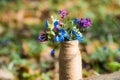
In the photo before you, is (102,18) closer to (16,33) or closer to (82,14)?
(82,14)

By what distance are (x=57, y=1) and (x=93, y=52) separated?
264cm

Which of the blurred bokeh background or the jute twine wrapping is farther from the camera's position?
the blurred bokeh background

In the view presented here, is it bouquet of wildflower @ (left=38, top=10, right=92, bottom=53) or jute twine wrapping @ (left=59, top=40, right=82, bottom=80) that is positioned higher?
bouquet of wildflower @ (left=38, top=10, right=92, bottom=53)

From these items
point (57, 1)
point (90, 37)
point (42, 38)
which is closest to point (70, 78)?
point (42, 38)

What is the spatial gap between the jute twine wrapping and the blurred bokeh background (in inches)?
33.5

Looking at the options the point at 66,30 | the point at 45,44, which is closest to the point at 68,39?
the point at 66,30

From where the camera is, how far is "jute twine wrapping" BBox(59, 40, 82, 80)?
3562 mm

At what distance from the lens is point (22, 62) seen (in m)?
5.37

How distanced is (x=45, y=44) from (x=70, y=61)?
6.84 feet

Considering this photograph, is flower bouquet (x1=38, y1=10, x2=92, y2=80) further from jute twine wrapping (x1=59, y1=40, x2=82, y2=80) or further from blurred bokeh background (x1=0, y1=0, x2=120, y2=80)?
blurred bokeh background (x1=0, y1=0, x2=120, y2=80)

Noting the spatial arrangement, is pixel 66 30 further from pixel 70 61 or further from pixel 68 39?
pixel 70 61

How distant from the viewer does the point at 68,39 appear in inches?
140

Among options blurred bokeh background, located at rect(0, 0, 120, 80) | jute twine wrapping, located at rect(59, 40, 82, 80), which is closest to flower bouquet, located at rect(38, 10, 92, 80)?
jute twine wrapping, located at rect(59, 40, 82, 80)

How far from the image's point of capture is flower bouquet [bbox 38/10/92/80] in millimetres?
3559
